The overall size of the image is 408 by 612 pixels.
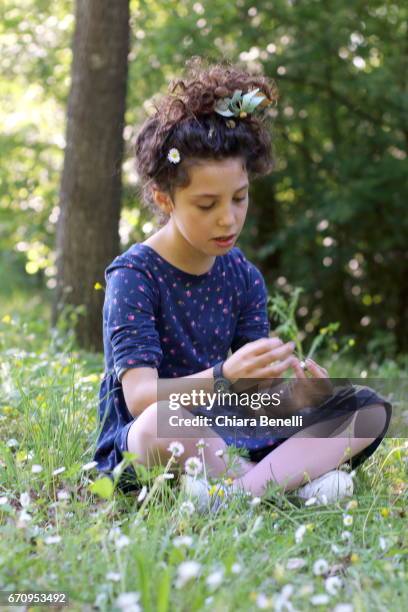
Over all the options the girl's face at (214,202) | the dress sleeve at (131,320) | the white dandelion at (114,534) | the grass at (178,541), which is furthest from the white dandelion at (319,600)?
the girl's face at (214,202)

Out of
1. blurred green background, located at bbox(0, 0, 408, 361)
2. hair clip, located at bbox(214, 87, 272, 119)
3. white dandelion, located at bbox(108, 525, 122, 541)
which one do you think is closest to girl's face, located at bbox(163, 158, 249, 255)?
hair clip, located at bbox(214, 87, 272, 119)

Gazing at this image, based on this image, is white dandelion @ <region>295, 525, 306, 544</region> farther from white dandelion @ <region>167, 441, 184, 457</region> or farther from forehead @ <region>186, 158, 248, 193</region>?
forehead @ <region>186, 158, 248, 193</region>

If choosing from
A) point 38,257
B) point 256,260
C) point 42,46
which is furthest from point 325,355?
point 42,46

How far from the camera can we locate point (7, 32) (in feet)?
19.2

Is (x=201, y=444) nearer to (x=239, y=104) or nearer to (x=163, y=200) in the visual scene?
(x=163, y=200)

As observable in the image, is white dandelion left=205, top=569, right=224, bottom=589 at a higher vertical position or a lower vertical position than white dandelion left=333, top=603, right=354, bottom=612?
higher

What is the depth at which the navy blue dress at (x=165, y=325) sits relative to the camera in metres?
2.24

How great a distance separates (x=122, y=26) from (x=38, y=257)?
82.4 inches

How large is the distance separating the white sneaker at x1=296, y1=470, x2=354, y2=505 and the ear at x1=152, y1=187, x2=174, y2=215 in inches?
35.1

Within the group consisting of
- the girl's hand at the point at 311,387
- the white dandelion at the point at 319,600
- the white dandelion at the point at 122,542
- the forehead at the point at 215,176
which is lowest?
the white dandelion at the point at 319,600

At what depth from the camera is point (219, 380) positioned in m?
2.07

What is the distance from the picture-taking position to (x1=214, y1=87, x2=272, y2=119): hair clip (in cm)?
233

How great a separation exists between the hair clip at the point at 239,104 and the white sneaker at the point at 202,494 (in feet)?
3.40

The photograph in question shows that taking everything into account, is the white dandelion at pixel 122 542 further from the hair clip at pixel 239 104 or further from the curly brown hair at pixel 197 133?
the hair clip at pixel 239 104
